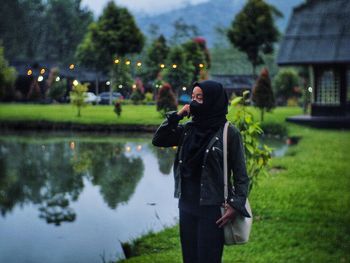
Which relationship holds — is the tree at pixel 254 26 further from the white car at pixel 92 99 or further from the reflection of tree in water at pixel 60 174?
the reflection of tree in water at pixel 60 174

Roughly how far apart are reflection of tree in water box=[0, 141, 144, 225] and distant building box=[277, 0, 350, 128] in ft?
30.5

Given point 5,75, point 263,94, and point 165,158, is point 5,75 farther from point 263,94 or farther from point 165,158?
point 263,94

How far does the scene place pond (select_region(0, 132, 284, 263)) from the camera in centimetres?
773

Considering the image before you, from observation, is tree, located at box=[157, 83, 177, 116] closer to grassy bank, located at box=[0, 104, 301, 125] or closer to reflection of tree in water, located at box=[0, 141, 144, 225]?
grassy bank, located at box=[0, 104, 301, 125]

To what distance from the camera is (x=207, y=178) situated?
3828 millimetres

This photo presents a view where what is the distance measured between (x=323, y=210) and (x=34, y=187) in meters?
6.10

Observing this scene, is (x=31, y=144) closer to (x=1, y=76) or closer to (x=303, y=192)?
(x=1, y=76)

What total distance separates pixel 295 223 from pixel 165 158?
8.91 meters

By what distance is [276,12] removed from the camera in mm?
34750

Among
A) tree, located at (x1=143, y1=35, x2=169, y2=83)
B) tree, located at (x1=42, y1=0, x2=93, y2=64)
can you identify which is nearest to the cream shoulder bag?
tree, located at (x1=42, y1=0, x2=93, y2=64)

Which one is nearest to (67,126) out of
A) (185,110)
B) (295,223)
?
(295,223)

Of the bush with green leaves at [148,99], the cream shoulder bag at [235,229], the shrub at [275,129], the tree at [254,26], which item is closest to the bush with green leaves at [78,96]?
the bush with green leaves at [148,99]

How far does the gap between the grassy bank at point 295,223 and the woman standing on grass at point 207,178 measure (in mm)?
2170

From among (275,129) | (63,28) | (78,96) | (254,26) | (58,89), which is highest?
(254,26)
